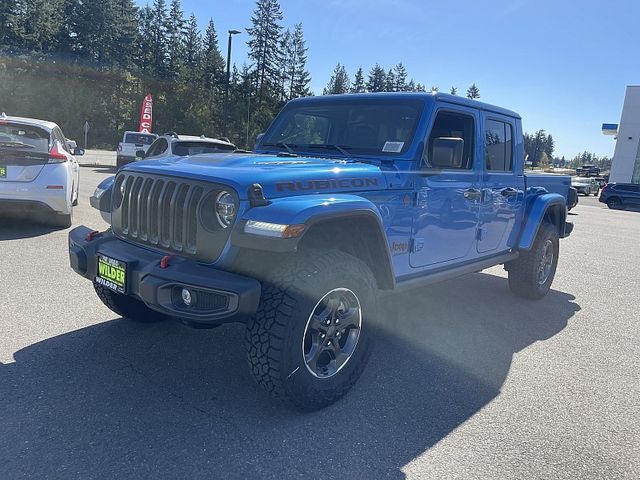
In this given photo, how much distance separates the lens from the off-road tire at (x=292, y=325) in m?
2.78

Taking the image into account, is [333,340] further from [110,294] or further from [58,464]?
[110,294]

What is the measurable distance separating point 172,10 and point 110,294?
7134 centimetres

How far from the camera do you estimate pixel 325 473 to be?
2473 millimetres

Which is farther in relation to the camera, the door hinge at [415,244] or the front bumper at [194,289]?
the door hinge at [415,244]

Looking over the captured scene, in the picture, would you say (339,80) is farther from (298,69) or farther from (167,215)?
(167,215)

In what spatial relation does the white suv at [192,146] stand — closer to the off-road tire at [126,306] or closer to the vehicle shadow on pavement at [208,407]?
the off-road tire at [126,306]

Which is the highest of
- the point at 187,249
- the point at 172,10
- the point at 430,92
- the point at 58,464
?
the point at 172,10

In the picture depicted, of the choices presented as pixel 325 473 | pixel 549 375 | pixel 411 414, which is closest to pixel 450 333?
pixel 549 375

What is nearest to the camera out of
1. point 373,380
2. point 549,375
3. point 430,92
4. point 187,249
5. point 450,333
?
point 187,249

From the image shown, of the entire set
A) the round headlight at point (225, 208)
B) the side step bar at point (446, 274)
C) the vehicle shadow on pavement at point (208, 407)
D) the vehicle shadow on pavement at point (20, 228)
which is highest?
the round headlight at point (225, 208)

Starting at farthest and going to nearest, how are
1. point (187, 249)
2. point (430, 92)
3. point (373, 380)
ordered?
point (430, 92) → point (373, 380) → point (187, 249)

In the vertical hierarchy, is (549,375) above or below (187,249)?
below

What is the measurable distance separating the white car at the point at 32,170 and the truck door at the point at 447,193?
18.2ft

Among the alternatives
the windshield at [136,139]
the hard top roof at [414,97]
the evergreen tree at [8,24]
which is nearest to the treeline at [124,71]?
the evergreen tree at [8,24]
